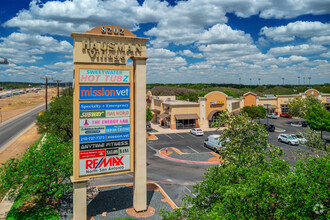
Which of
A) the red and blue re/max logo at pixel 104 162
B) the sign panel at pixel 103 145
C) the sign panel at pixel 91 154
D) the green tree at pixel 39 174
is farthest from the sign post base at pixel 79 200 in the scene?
the sign panel at pixel 103 145

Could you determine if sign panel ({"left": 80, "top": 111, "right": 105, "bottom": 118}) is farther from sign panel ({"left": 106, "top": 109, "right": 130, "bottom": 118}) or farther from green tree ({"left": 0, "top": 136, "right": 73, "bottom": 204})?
green tree ({"left": 0, "top": 136, "right": 73, "bottom": 204})

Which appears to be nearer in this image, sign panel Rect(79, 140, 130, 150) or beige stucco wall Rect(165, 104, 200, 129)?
sign panel Rect(79, 140, 130, 150)

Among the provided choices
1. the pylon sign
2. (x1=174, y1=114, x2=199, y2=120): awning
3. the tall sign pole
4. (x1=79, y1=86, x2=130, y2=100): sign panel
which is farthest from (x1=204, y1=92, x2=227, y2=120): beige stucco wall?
(x1=79, y1=86, x2=130, y2=100): sign panel

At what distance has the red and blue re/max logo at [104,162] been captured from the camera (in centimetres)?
1570

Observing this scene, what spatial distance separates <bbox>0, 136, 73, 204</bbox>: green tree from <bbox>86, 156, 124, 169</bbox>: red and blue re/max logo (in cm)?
286

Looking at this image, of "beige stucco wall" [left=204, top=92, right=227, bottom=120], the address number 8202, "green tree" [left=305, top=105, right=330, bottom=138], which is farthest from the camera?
"beige stucco wall" [left=204, top=92, right=227, bottom=120]

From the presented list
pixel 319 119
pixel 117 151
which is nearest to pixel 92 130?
pixel 117 151

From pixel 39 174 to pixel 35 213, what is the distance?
2.78 m

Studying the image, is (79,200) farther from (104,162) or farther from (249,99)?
(249,99)

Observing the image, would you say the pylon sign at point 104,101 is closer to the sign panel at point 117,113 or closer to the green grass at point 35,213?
the sign panel at point 117,113

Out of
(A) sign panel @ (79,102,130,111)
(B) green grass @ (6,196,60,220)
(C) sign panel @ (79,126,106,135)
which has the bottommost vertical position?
(B) green grass @ (6,196,60,220)

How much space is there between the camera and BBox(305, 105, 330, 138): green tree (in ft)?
121

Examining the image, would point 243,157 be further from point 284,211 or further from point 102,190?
point 102,190

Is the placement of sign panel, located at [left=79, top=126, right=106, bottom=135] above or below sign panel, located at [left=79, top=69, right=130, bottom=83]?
below
